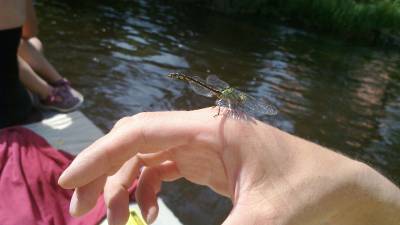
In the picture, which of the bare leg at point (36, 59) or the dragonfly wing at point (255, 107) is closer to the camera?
the dragonfly wing at point (255, 107)

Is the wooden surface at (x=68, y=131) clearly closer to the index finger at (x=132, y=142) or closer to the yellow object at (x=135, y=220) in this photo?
the yellow object at (x=135, y=220)

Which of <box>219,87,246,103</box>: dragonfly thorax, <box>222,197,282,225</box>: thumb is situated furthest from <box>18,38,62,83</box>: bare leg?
<box>222,197,282,225</box>: thumb

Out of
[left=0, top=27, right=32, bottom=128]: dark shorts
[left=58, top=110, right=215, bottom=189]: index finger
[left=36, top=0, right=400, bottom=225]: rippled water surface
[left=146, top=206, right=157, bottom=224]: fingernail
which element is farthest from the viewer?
[left=36, top=0, right=400, bottom=225]: rippled water surface

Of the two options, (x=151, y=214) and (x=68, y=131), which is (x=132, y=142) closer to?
(x=151, y=214)

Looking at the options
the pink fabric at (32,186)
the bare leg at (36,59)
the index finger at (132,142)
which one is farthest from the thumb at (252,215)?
the bare leg at (36,59)

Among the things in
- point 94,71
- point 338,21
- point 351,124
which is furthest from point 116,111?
point 338,21

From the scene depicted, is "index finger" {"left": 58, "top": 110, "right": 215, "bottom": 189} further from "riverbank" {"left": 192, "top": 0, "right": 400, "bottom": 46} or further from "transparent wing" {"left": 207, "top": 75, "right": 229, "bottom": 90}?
"riverbank" {"left": 192, "top": 0, "right": 400, "bottom": 46}
